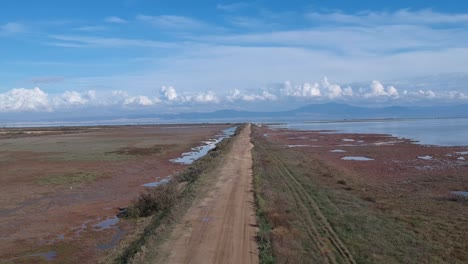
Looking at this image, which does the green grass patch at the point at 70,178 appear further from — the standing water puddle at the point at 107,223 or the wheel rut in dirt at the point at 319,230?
the wheel rut in dirt at the point at 319,230

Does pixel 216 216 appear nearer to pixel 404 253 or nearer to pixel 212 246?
pixel 212 246

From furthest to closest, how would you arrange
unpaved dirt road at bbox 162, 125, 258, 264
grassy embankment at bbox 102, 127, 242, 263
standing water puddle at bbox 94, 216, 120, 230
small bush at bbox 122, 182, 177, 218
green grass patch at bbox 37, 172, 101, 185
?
green grass patch at bbox 37, 172, 101, 185 < small bush at bbox 122, 182, 177, 218 < standing water puddle at bbox 94, 216, 120, 230 < grassy embankment at bbox 102, 127, 242, 263 < unpaved dirt road at bbox 162, 125, 258, 264

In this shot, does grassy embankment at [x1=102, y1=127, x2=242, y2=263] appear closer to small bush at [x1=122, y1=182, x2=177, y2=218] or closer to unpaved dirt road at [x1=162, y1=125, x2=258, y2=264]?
small bush at [x1=122, y1=182, x2=177, y2=218]

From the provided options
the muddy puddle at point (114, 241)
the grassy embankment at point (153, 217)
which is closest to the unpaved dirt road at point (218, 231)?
the grassy embankment at point (153, 217)

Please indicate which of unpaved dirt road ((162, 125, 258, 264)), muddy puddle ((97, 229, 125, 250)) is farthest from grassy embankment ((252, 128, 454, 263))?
muddy puddle ((97, 229, 125, 250))

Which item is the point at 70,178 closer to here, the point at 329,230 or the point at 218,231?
the point at 218,231

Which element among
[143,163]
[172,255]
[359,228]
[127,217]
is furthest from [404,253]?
[143,163]

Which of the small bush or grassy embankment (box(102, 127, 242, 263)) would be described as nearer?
grassy embankment (box(102, 127, 242, 263))
